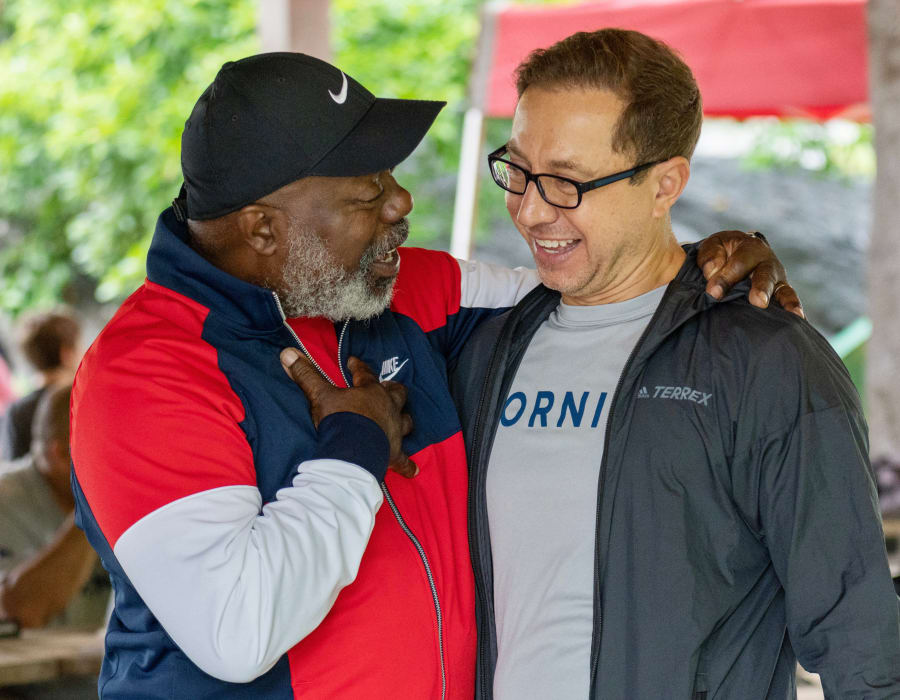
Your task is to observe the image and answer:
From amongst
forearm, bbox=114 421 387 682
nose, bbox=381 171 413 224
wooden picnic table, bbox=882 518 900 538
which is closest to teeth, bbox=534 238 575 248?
nose, bbox=381 171 413 224

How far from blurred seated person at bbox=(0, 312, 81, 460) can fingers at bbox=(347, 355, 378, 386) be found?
3.15 metres

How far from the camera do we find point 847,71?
17.9 ft

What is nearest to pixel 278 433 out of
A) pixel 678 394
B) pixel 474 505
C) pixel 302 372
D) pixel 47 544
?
pixel 302 372

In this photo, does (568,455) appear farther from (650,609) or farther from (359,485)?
(359,485)

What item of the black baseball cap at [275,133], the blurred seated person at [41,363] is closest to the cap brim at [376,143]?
the black baseball cap at [275,133]

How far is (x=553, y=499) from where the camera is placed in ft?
5.77

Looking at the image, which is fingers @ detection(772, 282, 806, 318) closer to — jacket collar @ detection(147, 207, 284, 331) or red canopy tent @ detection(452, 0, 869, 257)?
jacket collar @ detection(147, 207, 284, 331)

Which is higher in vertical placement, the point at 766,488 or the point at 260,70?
the point at 260,70

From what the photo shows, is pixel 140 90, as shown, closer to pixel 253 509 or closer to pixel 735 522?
pixel 253 509

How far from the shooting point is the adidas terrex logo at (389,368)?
1.92 meters

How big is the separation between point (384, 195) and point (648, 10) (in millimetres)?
3823

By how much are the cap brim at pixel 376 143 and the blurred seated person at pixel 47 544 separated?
2.44m

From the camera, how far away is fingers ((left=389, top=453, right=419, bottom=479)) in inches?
67.7

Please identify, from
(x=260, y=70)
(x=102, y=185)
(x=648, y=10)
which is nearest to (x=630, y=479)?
(x=260, y=70)
